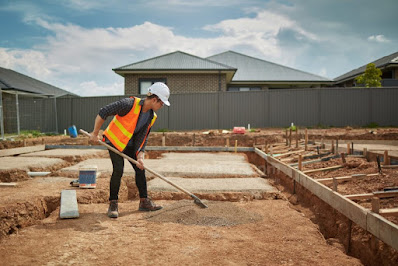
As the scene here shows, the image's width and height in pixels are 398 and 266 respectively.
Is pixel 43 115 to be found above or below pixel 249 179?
above

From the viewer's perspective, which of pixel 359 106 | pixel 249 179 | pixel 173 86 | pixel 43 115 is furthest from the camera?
pixel 173 86

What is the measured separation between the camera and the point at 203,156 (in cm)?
930

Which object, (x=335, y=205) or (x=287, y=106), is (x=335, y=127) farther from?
(x=335, y=205)

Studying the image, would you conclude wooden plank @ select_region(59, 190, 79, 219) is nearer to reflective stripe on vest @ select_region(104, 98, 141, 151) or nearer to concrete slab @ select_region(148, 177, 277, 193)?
reflective stripe on vest @ select_region(104, 98, 141, 151)

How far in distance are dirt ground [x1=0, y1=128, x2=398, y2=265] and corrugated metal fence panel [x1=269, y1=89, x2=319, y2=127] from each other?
10094mm

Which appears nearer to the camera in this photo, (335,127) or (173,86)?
(335,127)

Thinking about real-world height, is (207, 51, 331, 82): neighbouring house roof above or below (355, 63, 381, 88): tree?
above

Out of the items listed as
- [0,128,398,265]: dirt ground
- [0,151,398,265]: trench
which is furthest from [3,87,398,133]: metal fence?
[0,128,398,265]: dirt ground

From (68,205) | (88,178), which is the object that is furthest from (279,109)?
(68,205)

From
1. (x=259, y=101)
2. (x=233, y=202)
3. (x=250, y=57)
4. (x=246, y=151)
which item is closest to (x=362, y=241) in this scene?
(x=233, y=202)

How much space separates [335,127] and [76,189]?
13052 millimetres

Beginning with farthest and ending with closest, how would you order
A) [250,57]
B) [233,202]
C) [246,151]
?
[250,57] < [246,151] < [233,202]

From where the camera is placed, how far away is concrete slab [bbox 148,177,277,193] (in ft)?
17.4

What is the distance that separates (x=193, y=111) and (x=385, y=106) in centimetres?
873
